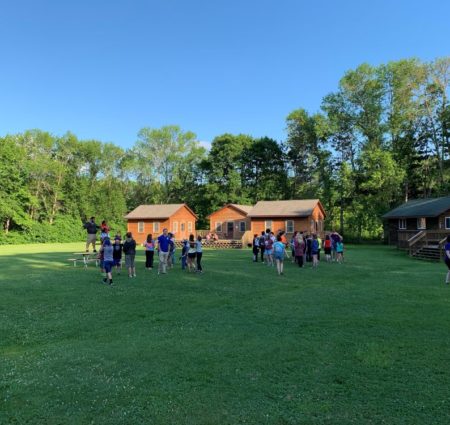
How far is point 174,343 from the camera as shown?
22.1ft

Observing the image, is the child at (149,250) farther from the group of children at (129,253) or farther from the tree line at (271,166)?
the tree line at (271,166)

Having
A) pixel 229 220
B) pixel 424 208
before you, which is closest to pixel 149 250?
pixel 424 208

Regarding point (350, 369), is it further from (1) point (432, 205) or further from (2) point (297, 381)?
(1) point (432, 205)

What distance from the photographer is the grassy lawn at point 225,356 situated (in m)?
4.45

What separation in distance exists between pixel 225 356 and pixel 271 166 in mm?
53787

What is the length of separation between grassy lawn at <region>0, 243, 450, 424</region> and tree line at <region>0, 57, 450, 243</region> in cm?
3620

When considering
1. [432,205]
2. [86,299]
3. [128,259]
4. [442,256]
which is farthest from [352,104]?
[86,299]

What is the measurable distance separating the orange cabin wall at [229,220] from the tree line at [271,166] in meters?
10.9

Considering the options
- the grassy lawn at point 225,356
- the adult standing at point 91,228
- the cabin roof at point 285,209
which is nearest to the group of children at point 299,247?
the grassy lawn at point 225,356

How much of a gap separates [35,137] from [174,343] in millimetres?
61129

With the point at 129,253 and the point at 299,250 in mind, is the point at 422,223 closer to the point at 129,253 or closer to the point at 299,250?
the point at 299,250

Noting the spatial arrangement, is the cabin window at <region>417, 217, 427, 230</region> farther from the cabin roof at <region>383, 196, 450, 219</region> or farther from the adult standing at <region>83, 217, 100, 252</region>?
the adult standing at <region>83, 217, 100, 252</region>

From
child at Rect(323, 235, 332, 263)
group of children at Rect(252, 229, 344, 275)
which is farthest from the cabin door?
child at Rect(323, 235, 332, 263)

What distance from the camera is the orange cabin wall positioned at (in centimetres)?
4478
